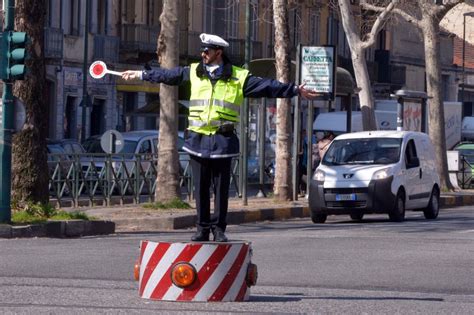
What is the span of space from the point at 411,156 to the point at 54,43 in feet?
79.7

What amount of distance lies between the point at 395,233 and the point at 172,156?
5738 mm

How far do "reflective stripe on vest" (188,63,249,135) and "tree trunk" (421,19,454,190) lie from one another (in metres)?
28.3

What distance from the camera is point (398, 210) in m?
25.0

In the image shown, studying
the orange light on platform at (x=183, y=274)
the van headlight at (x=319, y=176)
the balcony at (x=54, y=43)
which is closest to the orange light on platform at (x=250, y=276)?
the orange light on platform at (x=183, y=274)

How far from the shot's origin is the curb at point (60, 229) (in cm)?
1833

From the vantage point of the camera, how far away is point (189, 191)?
29.5 m

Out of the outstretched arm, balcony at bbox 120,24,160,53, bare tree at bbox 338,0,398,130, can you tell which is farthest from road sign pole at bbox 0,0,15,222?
balcony at bbox 120,24,160,53

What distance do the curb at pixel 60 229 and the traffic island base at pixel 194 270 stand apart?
26.6 feet

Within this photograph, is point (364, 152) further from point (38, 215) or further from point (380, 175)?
point (38, 215)

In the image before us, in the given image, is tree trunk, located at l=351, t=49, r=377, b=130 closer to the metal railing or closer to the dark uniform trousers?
the metal railing

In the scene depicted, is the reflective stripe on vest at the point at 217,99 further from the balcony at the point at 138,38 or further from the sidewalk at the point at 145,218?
the balcony at the point at 138,38

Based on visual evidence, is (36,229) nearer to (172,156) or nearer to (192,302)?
(172,156)

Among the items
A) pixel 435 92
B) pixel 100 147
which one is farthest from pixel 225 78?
pixel 435 92

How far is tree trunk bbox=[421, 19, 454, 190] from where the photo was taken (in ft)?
129
